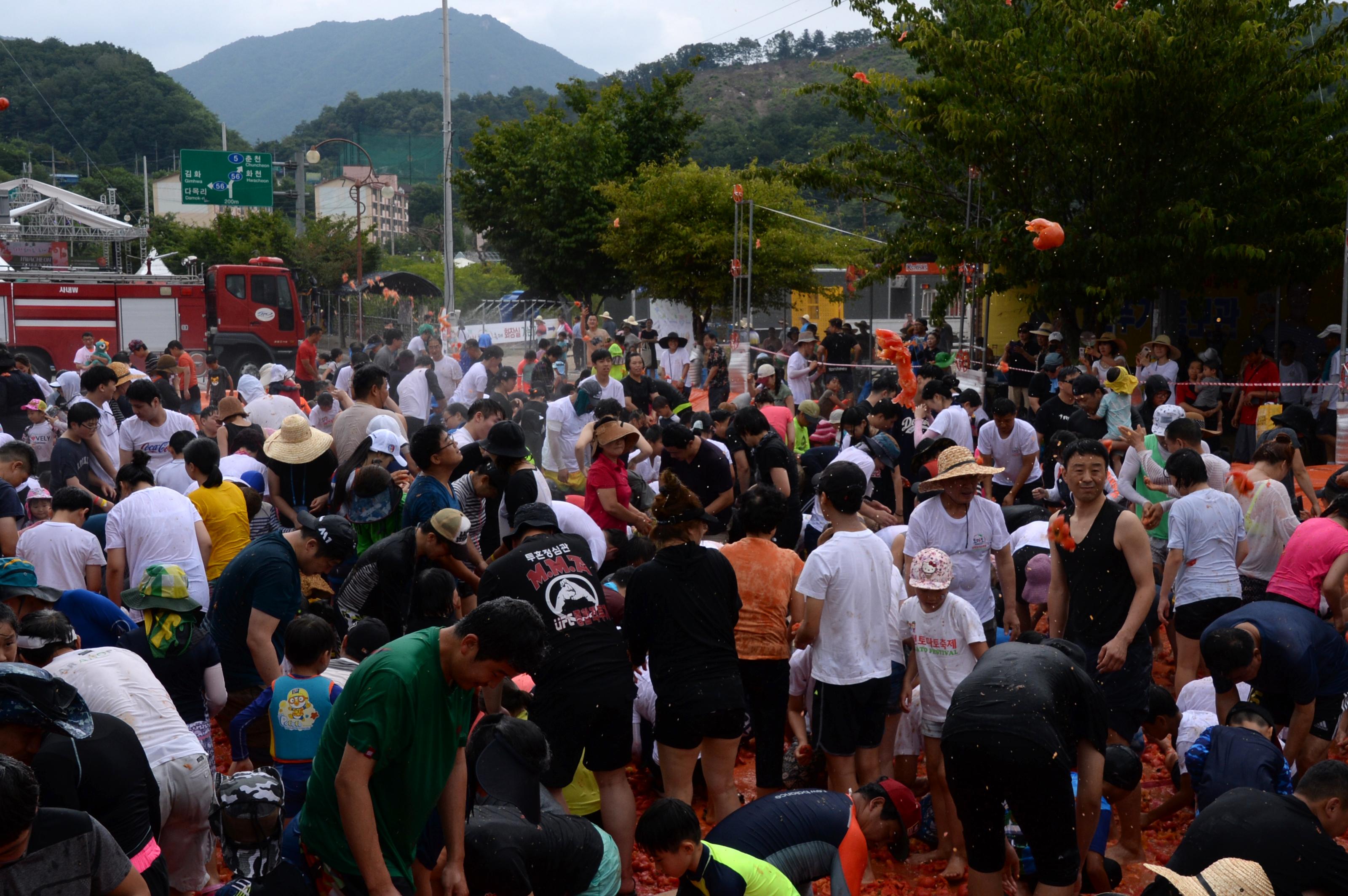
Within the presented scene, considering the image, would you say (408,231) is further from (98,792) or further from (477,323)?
(98,792)

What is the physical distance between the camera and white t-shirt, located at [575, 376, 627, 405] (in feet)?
36.2

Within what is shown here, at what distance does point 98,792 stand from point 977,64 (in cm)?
1547

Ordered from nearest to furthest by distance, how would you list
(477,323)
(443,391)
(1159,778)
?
(1159,778), (443,391), (477,323)

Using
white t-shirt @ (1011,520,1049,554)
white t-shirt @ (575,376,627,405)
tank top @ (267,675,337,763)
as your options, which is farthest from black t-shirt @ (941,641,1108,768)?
white t-shirt @ (575,376,627,405)

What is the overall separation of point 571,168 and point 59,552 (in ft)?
84.7

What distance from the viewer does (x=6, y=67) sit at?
3684 inches

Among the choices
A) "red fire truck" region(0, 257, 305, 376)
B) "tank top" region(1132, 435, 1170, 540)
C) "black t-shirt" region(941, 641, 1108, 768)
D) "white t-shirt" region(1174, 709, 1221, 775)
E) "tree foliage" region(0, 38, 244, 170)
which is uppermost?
"tree foliage" region(0, 38, 244, 170)

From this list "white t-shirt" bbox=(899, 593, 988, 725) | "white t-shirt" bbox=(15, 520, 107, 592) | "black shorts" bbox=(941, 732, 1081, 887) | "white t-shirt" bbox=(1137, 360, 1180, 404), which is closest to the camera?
"black shorts" bbox=(941, 732, 1081, 887)

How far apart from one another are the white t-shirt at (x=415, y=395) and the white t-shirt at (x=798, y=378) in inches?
259

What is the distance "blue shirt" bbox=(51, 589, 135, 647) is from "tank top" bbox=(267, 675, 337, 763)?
104 cm

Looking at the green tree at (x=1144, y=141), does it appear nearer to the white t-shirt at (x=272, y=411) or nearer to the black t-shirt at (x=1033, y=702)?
the white t-shirt at (x=272, y=411)

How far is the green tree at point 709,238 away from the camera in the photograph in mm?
24234

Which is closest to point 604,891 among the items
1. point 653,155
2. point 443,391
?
point 443,391

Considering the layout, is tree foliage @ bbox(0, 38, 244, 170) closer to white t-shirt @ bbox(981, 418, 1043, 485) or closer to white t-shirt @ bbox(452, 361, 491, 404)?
white t-shirt @ bbox(452, 361, 491, 404)
